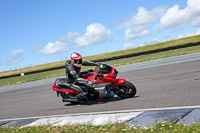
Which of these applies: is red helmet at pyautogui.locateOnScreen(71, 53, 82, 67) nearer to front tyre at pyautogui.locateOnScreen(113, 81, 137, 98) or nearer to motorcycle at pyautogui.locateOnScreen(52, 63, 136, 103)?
motorcycle at pyautogui.locateOnScreen(52, 63, 136, 103)

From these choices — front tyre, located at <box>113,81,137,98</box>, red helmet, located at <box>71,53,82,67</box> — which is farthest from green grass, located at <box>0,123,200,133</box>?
front tyre, located at <box>113,81,137,98</box>

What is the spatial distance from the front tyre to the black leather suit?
37.0 inches

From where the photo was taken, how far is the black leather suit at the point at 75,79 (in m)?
8.23

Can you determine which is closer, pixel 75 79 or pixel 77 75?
pixel 77 75

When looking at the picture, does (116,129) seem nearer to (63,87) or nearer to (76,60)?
(76,60)

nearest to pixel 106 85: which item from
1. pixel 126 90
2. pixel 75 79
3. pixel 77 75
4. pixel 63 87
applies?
pixel 126 90

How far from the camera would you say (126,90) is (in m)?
8.27

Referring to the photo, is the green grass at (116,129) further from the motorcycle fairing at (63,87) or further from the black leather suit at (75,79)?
the motorcycle fairing at (63,87)

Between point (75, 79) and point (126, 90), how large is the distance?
1.61 meters

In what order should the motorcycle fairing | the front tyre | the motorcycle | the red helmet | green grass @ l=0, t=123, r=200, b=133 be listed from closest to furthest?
green grass @ l=0, t=123, r=200, b=133 < the motorcycle < the front tyre < the red helmet < the motorcycle fairing

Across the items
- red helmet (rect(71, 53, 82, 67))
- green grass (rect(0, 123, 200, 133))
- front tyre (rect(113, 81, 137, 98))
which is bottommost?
green grass (rect(0, 123, 200, 133))

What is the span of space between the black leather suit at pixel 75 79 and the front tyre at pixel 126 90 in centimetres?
94

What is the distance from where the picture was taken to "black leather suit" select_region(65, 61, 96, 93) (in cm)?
823

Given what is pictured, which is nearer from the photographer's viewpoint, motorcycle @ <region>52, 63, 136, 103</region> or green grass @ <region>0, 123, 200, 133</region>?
green grass @ <region>0, 123, 200, 133</region>
